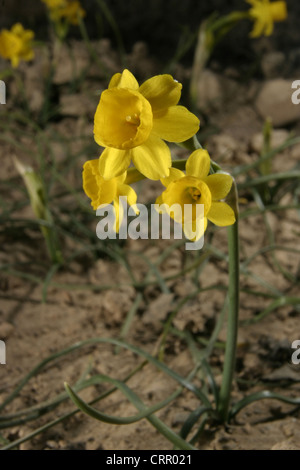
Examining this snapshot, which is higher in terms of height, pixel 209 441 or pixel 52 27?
pixel 52 27

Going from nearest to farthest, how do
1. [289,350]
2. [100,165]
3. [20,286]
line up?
[100,165]
[289,350]
[20,286]

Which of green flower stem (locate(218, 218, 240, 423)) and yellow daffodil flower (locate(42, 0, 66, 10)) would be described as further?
yellow daffodil flower (locate(42, 0, 66, 10))

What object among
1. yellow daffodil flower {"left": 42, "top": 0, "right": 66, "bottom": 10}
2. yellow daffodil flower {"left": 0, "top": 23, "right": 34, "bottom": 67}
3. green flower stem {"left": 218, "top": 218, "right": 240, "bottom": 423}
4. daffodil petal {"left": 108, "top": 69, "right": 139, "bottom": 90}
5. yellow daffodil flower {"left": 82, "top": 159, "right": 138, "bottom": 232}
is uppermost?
yellow daffodil flower {"left": 42, "top": 0, "right": 66, "bottom": 10}

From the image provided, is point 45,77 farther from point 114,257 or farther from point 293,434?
point 293,434

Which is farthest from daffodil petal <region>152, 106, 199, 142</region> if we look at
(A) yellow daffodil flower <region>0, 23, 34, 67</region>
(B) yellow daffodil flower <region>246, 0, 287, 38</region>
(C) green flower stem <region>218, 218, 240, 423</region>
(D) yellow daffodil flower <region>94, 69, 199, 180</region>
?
(B) yellow daffodil flower <region>246, 0, 287, 38</region>

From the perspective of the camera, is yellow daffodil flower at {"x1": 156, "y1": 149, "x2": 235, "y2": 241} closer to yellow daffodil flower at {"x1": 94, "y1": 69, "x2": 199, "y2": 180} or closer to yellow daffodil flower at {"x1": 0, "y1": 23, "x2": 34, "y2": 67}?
yellow daffodil flower at {"x1": 94, "y1": 69, "x2": 199, "y2": 180}

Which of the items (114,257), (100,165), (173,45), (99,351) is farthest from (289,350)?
(173,45)

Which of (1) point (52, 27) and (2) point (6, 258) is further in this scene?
(1) point (52, 27)
